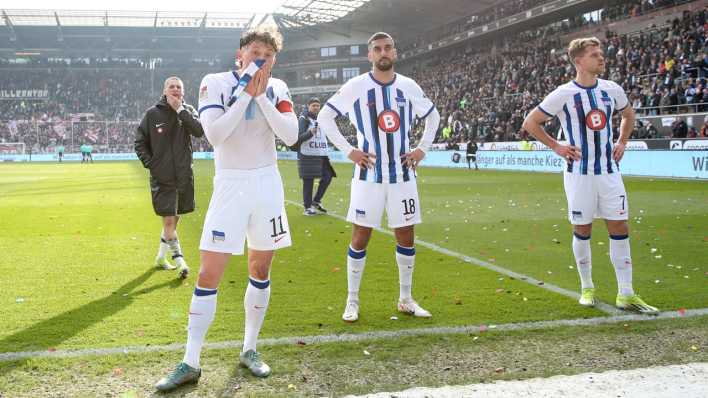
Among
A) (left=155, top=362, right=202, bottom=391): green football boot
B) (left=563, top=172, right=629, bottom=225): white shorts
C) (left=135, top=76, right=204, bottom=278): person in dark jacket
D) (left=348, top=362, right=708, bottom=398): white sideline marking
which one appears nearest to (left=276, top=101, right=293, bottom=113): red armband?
(left=155, top=362, right=202, bottom=391): green football boot

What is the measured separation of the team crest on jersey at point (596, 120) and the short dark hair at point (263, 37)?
2944 millimetres

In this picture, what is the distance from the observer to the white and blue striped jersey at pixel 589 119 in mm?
5430

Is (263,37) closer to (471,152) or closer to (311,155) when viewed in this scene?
(311,155)

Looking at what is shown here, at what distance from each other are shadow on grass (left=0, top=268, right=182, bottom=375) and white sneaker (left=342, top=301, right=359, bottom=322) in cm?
195

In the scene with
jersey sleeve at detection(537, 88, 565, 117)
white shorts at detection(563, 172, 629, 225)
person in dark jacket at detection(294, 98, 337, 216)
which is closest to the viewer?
white shorts at detection(563, 172, 629, 225)

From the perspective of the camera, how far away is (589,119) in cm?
546

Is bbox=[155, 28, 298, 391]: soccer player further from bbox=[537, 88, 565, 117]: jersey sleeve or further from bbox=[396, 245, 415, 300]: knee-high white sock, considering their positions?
bbox=[537, 88, 565, 117]: jersey sleeve

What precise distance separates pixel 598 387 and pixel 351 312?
2.04 metres

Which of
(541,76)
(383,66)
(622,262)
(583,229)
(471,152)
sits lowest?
(622,262)

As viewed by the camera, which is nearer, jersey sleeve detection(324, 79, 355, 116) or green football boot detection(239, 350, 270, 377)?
green football boot detection(239, 350, 270, 377)

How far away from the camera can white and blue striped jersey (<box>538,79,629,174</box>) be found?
214 inches

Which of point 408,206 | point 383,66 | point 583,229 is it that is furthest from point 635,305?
point 383,66

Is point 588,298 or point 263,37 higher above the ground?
point 263,37

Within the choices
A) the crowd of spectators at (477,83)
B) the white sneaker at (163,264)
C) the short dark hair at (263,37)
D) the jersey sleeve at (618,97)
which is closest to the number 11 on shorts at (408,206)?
the short dark hair at (263,37)
